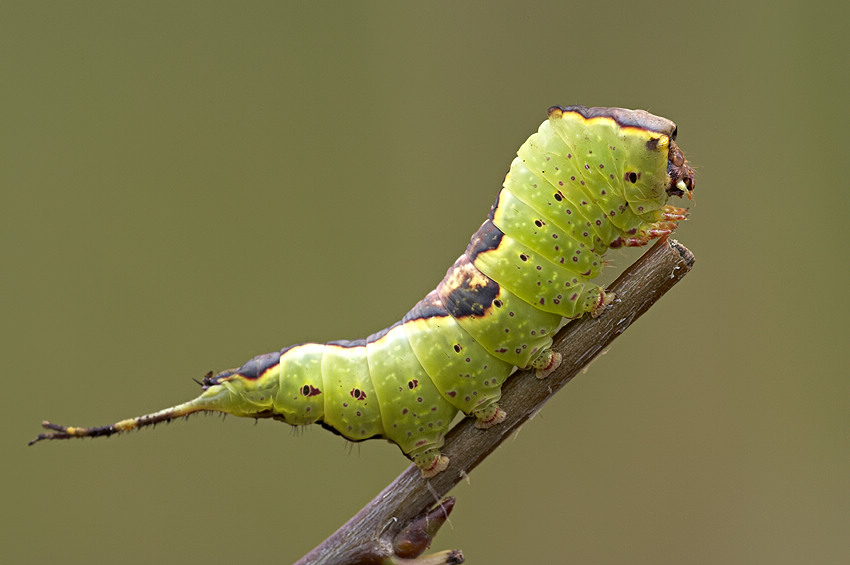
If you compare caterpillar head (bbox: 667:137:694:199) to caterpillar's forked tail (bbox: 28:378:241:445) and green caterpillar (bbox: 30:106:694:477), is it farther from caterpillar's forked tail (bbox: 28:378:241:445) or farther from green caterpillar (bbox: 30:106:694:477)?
caterpillar's forked tail (bbox: 28:378:241:445)

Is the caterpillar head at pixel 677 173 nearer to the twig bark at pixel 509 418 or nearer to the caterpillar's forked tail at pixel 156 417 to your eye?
the twig bark at pixel 509 418

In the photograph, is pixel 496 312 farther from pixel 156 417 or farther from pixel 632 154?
pixel 156 417

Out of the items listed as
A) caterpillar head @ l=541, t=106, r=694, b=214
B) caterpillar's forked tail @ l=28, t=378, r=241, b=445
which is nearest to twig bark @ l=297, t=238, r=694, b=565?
caterpillar head @ l=541, t=106, r=694, b=214

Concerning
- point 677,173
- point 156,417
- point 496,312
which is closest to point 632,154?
point 677,173

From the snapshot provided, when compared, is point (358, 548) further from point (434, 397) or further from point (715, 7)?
point (715, 7)

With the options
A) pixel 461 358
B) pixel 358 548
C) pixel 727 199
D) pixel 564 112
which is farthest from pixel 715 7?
pixel 358 548
